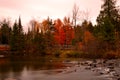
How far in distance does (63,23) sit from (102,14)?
1527cm

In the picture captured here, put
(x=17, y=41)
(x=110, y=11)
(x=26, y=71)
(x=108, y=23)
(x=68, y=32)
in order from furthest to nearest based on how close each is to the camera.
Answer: (x=17, y=41) < (x=68, y=32) < (x=110, y=11) < (x=108, y=23) < (x=26, y=71)

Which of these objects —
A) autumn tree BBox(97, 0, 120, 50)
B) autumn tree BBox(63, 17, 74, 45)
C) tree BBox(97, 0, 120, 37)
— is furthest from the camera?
autumn tree BBox(63, 17, 74, 45)

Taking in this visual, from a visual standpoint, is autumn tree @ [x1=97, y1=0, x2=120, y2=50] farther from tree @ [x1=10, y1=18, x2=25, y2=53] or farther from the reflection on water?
tree @ [x1=10, y1=18, x2=25, y2=53]

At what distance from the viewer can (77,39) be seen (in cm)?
7831

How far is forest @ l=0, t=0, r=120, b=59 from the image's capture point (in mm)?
64125

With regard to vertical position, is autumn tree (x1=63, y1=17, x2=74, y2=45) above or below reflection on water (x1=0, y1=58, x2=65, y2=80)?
above

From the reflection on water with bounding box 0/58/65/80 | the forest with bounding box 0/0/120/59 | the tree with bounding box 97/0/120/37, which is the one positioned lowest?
the reflection on water with bounding box 0/58/65/80

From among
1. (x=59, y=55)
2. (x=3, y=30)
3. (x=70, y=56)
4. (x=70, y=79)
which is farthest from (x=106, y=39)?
(x=3, y=30)

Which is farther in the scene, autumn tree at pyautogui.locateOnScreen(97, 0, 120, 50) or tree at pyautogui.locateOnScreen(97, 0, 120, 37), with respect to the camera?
tree at pyautogui.locateOnScreen(97, 0, 120, 37)

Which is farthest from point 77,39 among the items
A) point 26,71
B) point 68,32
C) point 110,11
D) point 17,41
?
point 26,71

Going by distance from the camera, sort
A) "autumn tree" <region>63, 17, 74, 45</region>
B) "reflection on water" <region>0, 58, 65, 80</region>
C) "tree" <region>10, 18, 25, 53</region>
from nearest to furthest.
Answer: "reflection on water" <region>0, 58, 65, 80</region>, "autumn tree" <region>63, 17, 74, 45</region>, "tree" <region>10, 18, 25, 53</region>

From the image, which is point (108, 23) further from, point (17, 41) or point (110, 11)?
point (17, 41)

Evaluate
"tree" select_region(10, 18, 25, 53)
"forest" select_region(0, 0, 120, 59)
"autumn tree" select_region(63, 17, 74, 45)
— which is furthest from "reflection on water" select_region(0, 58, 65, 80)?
"tree" select_region(10, 18, 25, 53)

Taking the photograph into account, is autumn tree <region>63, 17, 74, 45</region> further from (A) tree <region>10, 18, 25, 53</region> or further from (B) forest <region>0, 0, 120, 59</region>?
(A) tree <region>10, 18, 25, 53</region>
